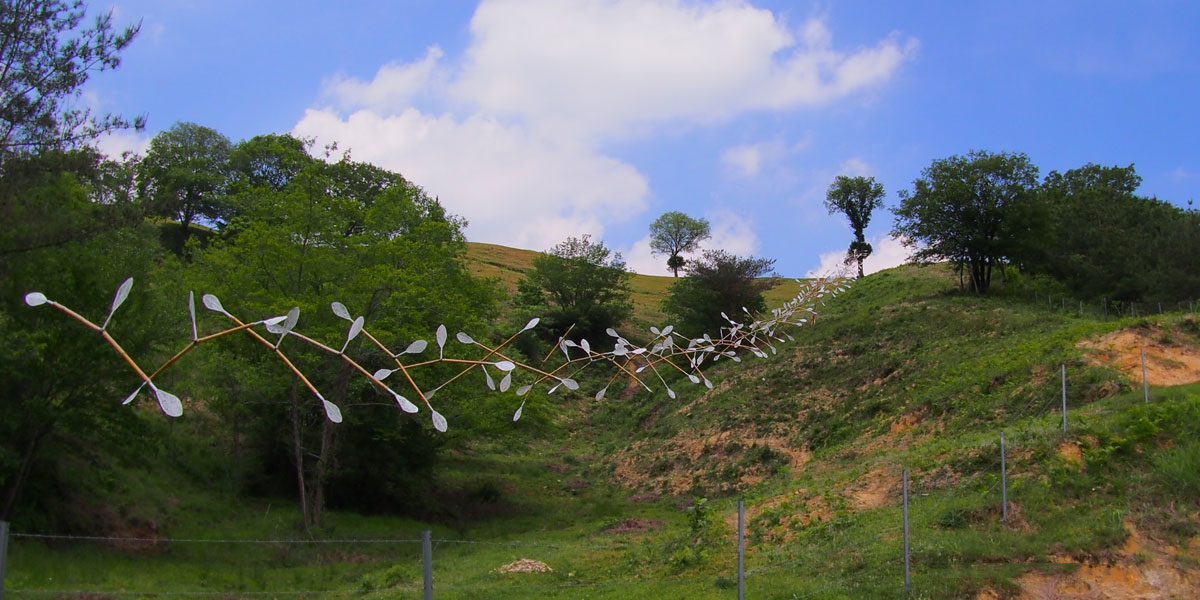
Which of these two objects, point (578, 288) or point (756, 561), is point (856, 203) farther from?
point (756, 561)

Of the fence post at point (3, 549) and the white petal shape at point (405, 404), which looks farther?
the fence post at point (3, 549)

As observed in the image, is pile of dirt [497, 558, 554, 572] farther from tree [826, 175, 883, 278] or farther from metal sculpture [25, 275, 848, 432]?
tree [826, 175, 883, 278]

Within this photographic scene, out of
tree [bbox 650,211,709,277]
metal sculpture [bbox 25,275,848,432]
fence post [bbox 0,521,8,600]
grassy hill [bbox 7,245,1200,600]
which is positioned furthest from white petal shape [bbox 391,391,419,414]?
tree [bbox 650,211,709,277]

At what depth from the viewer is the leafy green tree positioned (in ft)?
62.1

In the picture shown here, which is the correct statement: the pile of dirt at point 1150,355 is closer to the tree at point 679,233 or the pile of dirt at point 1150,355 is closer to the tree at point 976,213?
the tree at point 976,213

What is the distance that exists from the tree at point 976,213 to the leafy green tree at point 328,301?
23058 mm

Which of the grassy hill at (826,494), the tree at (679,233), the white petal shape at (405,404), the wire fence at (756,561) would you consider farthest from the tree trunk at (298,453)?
the tree at (679,233)

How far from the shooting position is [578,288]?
49406 millimetres

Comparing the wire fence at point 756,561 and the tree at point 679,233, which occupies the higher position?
the tree at point 679,233

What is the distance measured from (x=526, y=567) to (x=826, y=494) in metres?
5.47

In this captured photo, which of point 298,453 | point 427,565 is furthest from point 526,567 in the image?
point 427,565

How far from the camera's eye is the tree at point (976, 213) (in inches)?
1380

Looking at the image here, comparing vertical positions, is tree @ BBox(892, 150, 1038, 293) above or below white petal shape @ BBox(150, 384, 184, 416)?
above

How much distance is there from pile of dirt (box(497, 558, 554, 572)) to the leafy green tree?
6.30 m
